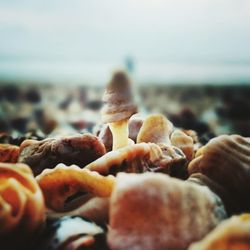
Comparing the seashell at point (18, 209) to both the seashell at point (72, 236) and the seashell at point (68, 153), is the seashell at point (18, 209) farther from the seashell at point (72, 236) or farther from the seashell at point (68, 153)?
the seashell at point (68, 153)

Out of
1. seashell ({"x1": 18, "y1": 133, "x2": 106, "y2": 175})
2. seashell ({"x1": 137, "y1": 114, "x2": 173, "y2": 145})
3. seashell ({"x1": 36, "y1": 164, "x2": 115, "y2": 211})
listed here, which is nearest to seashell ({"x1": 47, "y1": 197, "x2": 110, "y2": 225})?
seashell ({"x1": 36, "y1": 164, "x2": 115, "y2": 211})

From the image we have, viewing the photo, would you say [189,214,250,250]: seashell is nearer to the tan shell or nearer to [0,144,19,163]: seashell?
the tan shell

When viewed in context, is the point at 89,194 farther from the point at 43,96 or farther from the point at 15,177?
the point at 43,96

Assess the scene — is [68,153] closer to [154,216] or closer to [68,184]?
[68,184]

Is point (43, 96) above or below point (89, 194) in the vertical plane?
below

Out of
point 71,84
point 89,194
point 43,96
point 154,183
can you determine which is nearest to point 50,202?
point 89,194

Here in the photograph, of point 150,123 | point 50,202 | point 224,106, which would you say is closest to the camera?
point 50,202
